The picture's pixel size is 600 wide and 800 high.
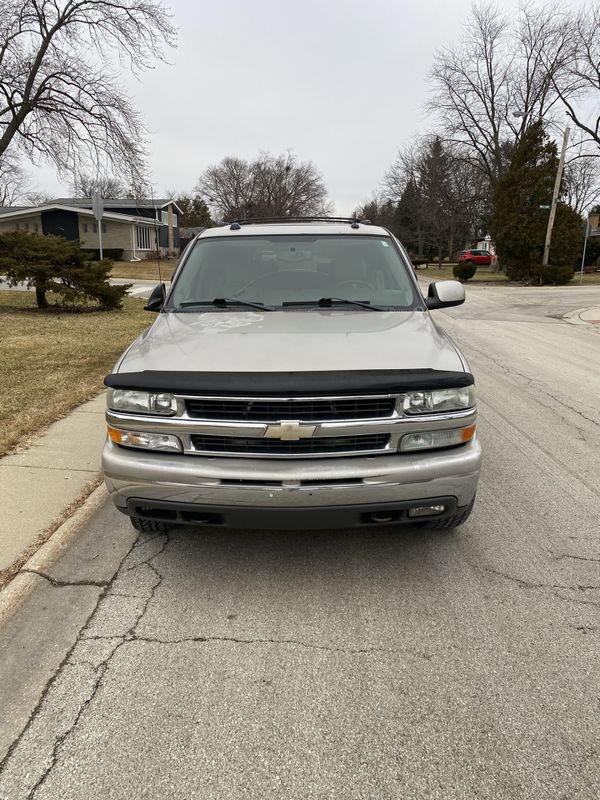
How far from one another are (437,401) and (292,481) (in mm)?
809

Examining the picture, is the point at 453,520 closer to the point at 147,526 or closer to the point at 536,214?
the point at 147,526

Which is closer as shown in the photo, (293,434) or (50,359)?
(293,434)

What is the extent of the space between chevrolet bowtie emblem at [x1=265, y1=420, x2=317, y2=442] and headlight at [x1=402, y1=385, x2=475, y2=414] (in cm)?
47

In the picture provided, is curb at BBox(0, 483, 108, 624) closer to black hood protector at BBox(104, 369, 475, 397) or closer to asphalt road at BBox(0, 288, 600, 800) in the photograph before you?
asphalt road at BBox(0, 288, 600, 800)

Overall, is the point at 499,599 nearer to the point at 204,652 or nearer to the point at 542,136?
the point at 204,652

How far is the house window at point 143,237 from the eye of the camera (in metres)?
48.2

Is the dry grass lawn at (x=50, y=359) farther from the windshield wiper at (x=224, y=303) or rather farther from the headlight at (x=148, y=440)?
the headlight at (x=148, y=440)

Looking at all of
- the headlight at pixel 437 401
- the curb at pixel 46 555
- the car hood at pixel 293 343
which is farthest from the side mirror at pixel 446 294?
the curb at pixel 46 555

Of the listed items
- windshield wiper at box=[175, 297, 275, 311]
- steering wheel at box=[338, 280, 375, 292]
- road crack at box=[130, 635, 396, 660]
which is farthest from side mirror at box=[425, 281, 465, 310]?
road crack at box=[130, 635, 396, 660]

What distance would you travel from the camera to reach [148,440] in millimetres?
2889

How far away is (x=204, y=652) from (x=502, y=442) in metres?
3.67

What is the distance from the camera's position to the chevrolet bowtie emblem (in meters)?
2.72

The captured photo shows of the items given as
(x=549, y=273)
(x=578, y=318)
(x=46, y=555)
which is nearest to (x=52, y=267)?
(x=46, y=555)

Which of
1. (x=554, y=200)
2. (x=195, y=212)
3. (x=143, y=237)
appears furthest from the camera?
(x=195, y=212)
